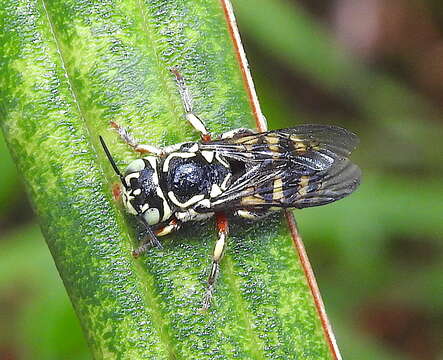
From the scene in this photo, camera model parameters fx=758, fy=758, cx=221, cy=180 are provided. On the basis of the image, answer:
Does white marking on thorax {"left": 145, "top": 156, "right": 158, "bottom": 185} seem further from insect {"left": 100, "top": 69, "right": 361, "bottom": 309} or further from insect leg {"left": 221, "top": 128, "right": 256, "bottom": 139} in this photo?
insect leg {"left": 221, "top": 128, "right": 256, "bottom": 139}

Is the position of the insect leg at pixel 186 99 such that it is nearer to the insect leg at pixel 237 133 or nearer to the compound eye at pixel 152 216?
the insect leg at pixel 237 133

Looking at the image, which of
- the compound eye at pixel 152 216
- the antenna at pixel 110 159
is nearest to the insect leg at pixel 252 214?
the compound eye at pixel 152 216

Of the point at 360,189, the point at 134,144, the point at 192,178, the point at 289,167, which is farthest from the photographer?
the point at 360,189

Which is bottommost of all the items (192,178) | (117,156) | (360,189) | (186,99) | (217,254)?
(360,189)

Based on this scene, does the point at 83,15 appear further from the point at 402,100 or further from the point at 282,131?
the point at 402,100

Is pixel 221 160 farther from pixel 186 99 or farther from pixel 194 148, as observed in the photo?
pixel 186 99

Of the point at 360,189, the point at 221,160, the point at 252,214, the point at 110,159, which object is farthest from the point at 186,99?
the point at 360,189

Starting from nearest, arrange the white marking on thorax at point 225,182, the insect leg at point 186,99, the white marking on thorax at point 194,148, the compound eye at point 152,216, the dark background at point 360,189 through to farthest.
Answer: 1. the insect leg at point 186,99
2. the compound eye at point 152,216
3. the white marking on thorax at point 194,148
4. the white marking on thorax at point 225,182
5. the dark background at point 360,189
